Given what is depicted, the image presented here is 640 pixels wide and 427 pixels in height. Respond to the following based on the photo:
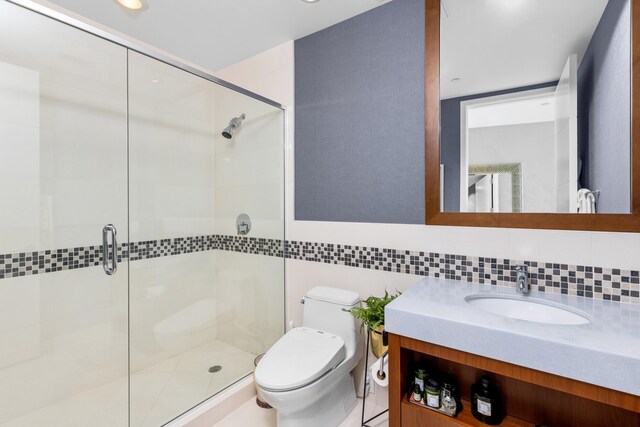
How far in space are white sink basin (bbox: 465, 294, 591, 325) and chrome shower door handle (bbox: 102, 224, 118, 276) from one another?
1778 millimetres

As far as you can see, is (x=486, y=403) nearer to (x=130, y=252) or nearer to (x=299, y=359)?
(x=299, y=359)

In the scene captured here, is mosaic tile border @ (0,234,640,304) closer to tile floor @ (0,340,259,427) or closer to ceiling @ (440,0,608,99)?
tile floor @ (0,340,259,427)

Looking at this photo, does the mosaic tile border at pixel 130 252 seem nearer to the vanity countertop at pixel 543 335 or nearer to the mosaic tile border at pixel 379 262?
the mosaic tile border at pixel 379 262

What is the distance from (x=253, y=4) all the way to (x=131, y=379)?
7.25ft

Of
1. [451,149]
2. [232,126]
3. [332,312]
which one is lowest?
[332,312]

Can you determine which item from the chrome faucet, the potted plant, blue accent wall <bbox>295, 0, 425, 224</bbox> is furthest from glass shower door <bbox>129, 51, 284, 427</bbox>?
the chrome faucet

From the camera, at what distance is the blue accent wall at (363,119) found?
5.35 feet

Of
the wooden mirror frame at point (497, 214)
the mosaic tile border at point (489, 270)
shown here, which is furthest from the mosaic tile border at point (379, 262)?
the wooden mirror frame at point (497, 214)

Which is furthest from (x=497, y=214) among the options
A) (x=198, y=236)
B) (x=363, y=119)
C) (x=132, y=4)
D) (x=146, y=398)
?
(x=132, y=4)

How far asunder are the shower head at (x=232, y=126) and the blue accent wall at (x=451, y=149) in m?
1.33

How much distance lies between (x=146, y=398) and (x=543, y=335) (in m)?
1.92

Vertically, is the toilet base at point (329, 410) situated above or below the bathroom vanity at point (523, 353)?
below

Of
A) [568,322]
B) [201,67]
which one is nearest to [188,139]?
[201,67]

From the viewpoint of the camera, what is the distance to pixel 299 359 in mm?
1486
